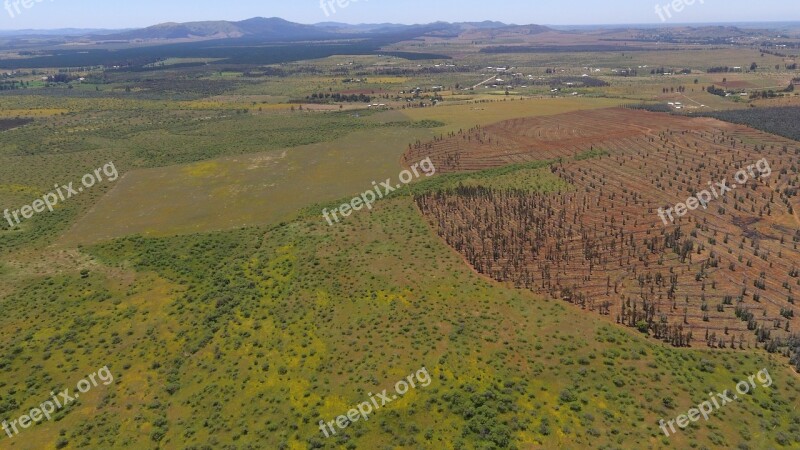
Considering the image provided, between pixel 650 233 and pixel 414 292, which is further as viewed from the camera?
pixel 650 233

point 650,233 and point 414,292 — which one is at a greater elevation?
point 650,233

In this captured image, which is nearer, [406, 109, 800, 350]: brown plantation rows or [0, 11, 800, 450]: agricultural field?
[0, 11, 800, 450]: agricultural field

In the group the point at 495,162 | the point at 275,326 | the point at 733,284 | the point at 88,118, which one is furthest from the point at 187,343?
the point at 88,118

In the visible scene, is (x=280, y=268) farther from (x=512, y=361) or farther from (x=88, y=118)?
(x=88, y=118)
